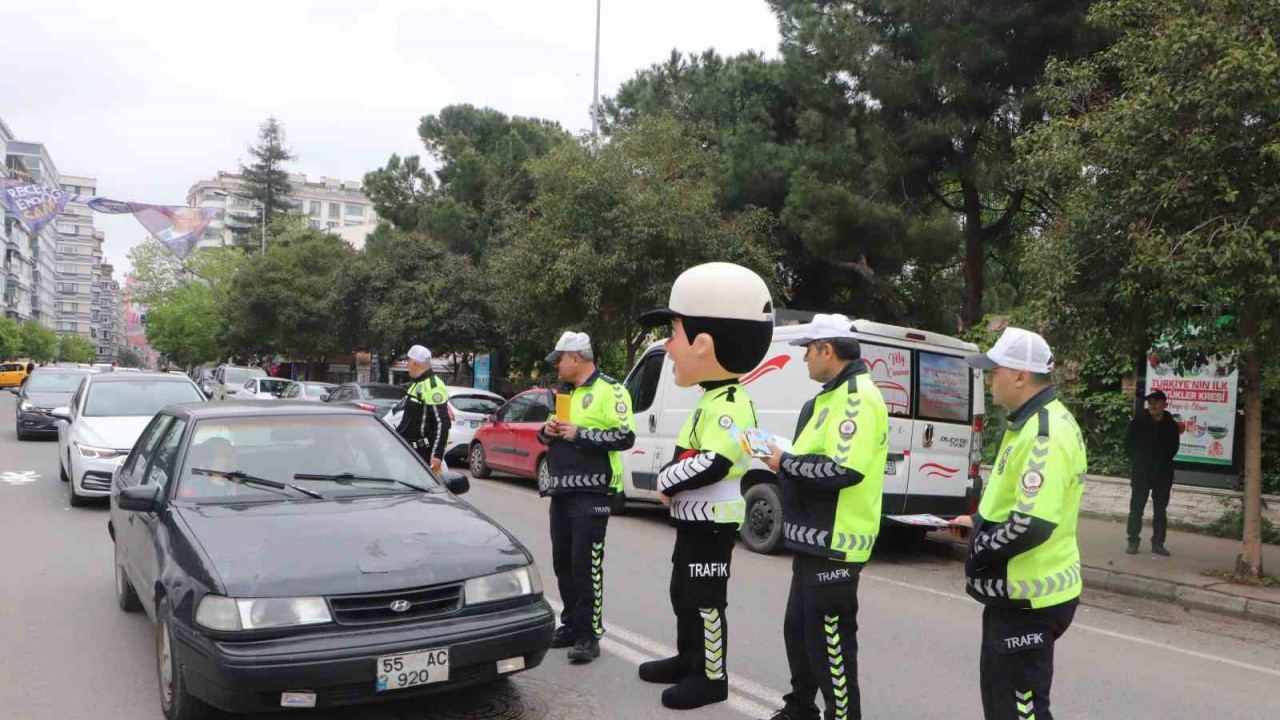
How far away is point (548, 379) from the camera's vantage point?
87.2ft

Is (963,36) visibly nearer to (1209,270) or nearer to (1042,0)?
(1042,0)

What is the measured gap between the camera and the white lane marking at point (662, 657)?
185 inches

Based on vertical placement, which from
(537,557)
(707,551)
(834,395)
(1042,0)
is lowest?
(537,557)

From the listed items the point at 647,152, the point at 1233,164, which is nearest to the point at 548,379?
the point at 647,152

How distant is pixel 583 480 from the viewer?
529 cm

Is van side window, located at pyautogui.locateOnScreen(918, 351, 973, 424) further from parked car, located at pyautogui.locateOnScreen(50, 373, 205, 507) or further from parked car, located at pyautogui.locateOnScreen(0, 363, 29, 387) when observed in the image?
parked car, located at pyautogui.locateOnScreen(0, 363, 29, 387)

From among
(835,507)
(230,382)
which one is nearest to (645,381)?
(835,507)

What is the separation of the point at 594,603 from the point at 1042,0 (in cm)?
1138

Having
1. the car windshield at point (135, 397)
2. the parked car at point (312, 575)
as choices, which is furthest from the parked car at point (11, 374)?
the parked car at point (312, 575)

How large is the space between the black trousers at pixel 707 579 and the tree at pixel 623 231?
11.8 meters

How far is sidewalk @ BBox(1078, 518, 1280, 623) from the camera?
7.99m

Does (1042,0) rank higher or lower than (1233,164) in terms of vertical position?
higher

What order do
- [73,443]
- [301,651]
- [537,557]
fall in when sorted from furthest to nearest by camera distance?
[73,443]
[537,557]
[301,651]

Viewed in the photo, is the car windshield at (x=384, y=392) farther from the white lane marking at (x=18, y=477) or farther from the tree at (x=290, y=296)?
the tree at (x=290, y=296)
